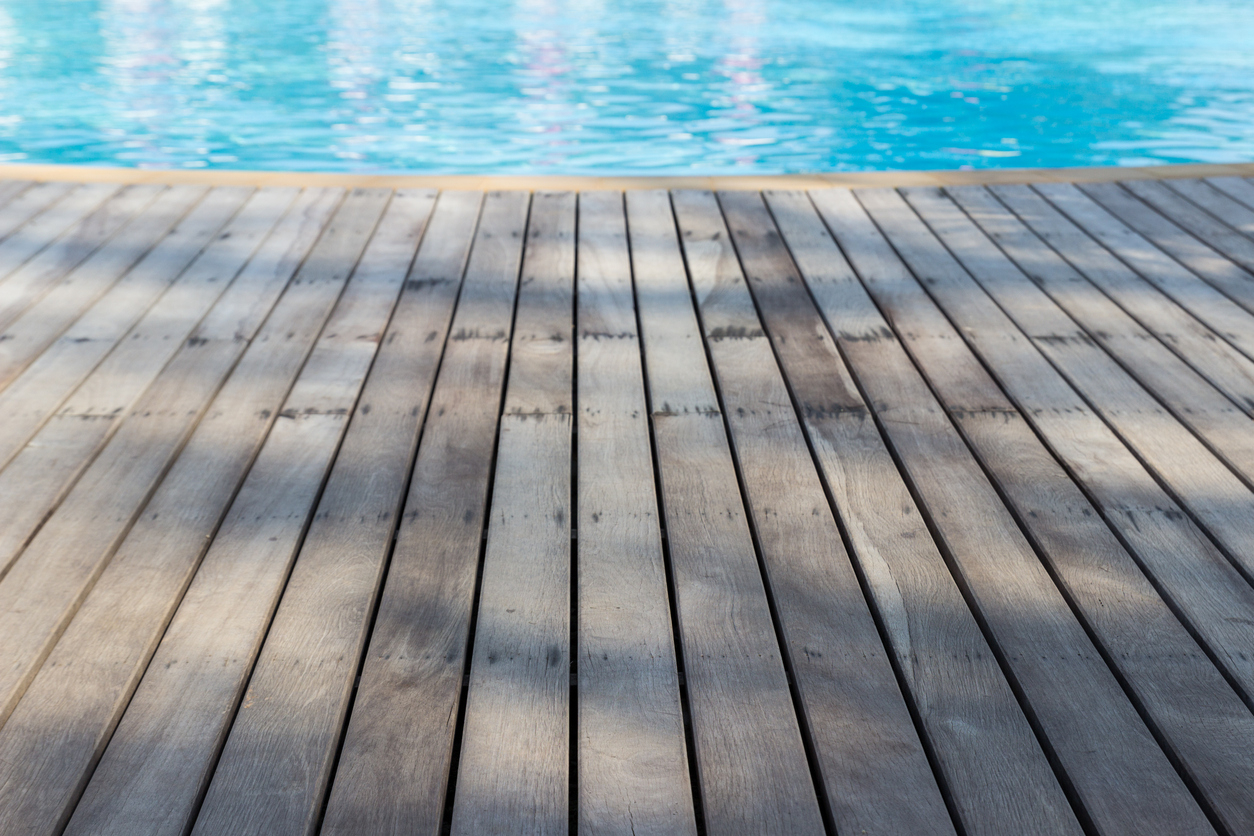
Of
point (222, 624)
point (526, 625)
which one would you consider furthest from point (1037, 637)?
point (222, 624)

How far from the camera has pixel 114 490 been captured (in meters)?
1.47

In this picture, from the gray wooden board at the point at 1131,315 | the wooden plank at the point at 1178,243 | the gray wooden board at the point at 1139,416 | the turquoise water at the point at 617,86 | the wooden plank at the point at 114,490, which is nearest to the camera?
the wooden plank at the point at 114,490

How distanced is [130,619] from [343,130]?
523cm

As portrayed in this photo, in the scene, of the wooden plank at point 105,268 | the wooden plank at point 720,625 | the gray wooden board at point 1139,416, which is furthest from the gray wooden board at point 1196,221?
the wooden plank at point 105,268

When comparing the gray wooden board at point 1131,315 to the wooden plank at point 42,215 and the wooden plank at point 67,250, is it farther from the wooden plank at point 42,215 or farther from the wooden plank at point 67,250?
the wooden plank at point 42,215

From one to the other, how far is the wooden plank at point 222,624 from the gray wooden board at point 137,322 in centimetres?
36

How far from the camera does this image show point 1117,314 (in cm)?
208

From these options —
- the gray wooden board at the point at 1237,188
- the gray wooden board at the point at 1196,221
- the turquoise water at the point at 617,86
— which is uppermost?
the gray wooden board at the point at 1237,188

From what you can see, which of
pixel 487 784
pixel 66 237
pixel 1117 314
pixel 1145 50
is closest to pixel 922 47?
pixel 1145 50

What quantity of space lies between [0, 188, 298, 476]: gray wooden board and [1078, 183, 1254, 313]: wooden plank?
2217mm

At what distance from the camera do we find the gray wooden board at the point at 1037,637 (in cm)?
99

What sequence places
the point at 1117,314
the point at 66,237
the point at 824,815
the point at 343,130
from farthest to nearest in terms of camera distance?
the point at 343,130
the point at 66,237
the point at 1117,314
the point at 824,815

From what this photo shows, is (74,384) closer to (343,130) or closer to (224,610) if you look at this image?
(224,610)

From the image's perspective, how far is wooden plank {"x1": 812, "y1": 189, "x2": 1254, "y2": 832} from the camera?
105cm
